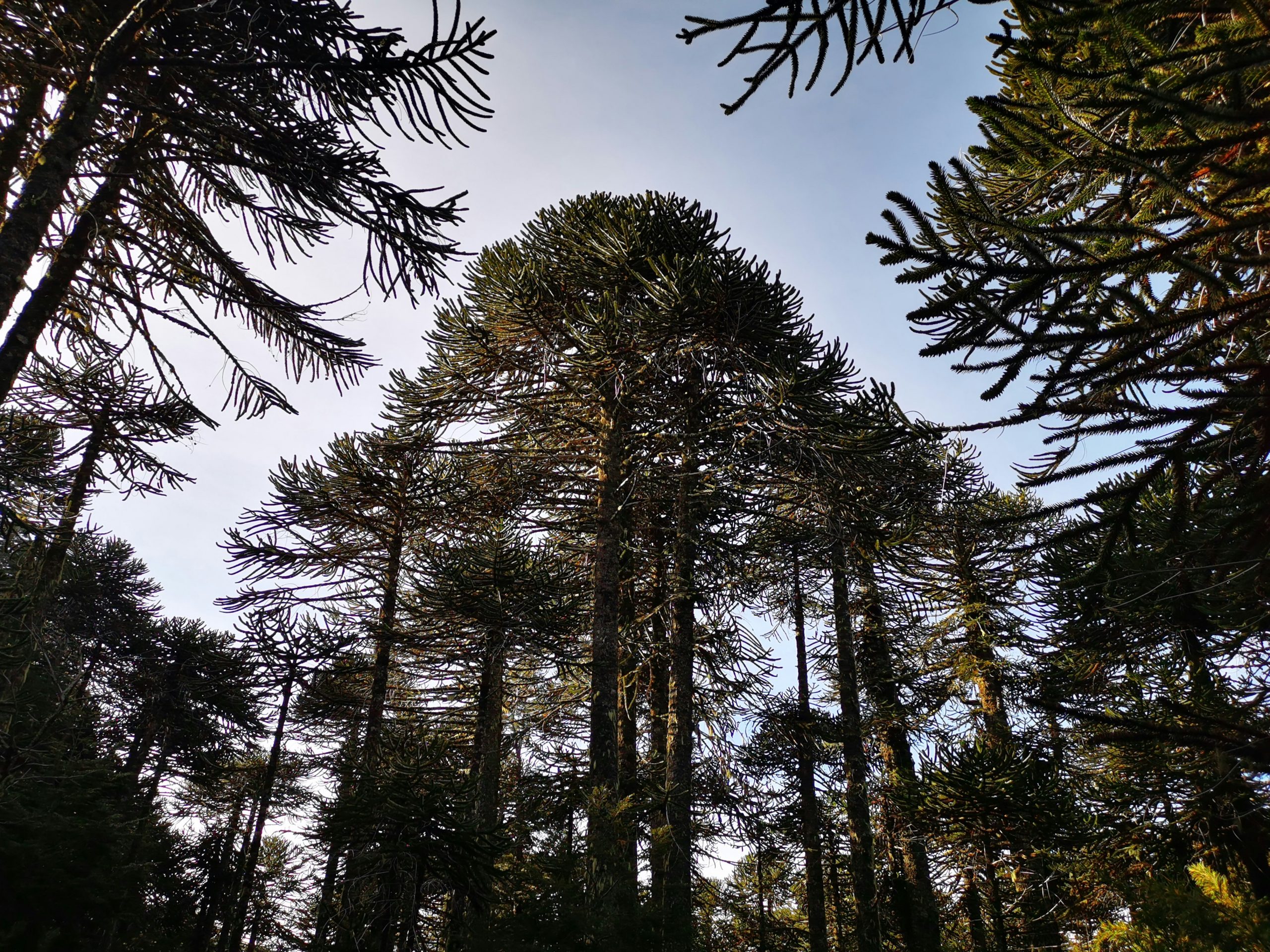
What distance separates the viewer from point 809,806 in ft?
40.8

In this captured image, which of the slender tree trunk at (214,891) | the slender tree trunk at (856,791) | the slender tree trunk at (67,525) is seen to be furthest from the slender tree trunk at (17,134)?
the slender tree trunk at (214,891)

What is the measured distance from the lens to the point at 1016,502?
41.1 ft

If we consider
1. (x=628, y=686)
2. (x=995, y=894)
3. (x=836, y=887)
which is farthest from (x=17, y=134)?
(x=836, y=887)

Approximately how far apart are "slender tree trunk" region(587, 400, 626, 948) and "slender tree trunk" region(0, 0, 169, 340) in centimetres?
601

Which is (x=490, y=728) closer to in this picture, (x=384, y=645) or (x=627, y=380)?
(x=384, y=645)

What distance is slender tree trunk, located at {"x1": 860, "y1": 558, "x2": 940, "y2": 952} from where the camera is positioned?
952 centimetres

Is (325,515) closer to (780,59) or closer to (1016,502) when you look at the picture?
(780,59)

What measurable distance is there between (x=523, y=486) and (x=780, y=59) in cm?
836

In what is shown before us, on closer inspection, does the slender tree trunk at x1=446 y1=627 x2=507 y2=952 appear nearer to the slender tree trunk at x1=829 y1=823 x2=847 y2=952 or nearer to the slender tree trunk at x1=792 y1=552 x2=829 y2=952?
the slender tree trunk at x1=792 y1=552 x2=829 y2=952

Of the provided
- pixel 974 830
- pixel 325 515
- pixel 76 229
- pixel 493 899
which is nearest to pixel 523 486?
pixel 325 515

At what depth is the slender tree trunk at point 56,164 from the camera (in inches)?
142

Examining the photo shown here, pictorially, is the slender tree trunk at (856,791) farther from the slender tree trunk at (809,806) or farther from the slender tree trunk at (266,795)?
the slender tree trunk at (266,795)

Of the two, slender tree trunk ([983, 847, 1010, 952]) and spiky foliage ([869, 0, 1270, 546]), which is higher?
spiky foliage ([869, 0, 1270, 546])

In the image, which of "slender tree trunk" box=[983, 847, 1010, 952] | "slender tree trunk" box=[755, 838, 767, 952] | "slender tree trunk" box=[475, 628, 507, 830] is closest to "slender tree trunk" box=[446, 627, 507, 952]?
"slender tree trunk" box=[475, 628, 507, 830]
